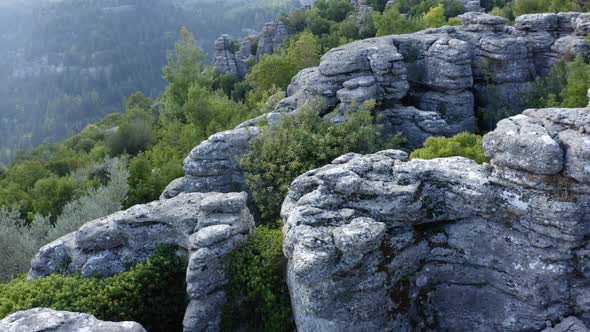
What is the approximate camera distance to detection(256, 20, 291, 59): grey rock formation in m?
71.9

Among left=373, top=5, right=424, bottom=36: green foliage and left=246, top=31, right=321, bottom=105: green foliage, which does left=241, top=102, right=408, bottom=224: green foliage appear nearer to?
left=246, top=31, right=321, bottom=105: green foliage

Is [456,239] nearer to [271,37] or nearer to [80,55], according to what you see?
[271,37]

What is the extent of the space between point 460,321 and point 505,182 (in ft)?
12.5

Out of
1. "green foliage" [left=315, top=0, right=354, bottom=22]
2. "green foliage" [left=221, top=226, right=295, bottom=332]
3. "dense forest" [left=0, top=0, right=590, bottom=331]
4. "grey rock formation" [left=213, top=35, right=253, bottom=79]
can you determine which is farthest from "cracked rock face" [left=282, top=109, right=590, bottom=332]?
"green foliage" [left=315, top=0, right=354, bottom=22]

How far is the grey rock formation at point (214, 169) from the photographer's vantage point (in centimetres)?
2084

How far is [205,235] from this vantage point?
1316 centimetres

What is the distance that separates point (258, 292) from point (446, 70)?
680 inches

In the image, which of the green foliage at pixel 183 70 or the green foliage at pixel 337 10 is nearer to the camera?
the green foliage at pixel 183 70

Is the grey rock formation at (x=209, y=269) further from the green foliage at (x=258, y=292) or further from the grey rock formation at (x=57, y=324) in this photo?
the grey rock formation at (x=57, y=324)

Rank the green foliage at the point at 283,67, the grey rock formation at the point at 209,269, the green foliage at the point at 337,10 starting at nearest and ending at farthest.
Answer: the grey rock formation at the point at 209,269 → the green foliage at the point at 283,67 → the green foliage at the point at 337,10

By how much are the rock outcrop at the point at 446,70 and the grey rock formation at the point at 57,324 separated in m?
15.4

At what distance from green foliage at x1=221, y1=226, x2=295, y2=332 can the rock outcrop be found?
11.3m

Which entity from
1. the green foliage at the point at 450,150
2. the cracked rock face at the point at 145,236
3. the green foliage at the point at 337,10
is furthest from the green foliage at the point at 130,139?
the green foliage at the point at 337,10

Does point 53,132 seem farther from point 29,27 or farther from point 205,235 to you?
point 205,235
